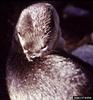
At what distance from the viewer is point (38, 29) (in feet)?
4.95

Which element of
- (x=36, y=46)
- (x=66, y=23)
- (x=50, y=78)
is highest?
(x=36, y=46)

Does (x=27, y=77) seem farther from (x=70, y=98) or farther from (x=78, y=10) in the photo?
(x=78, y=10)

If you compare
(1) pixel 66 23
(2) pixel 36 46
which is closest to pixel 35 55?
(2) pixel 36 46

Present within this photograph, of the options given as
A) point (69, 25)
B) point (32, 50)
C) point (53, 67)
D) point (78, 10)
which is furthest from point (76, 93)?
point (78, 10)

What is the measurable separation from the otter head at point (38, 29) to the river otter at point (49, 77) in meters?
0.07

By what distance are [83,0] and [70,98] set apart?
69.9 inches

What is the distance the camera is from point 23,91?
1.64 m

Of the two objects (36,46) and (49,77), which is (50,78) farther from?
(36,46)

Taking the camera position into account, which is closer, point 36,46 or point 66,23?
point 36,46

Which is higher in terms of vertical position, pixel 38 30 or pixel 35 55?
pixel 38 30

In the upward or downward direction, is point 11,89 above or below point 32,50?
below

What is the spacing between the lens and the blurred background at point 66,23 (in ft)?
6.46

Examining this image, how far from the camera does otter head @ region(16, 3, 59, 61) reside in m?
1.51

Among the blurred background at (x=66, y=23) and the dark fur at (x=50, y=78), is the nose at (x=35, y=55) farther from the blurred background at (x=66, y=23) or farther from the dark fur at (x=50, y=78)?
the blurred background at (x=66, y=23)
